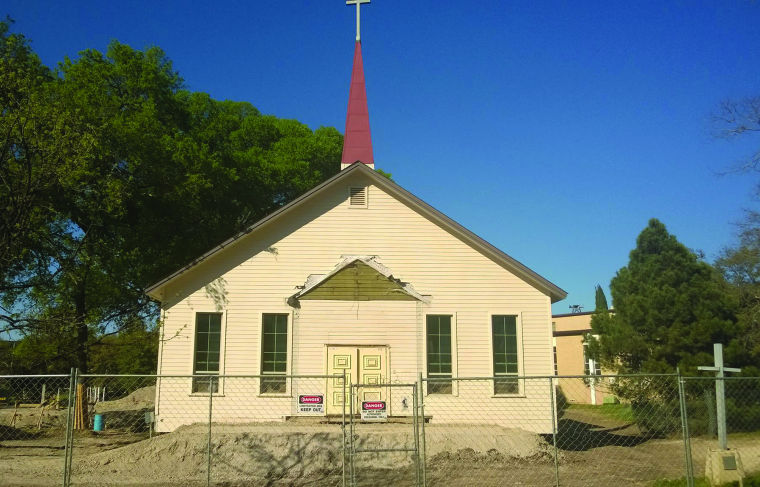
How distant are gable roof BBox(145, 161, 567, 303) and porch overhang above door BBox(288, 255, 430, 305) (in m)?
2.06

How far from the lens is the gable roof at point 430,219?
17.8m

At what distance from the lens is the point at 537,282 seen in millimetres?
18016

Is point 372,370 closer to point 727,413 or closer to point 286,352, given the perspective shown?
point 286,352

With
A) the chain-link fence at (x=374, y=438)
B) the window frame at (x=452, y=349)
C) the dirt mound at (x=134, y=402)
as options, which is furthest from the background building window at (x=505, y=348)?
the dirt mound at (x=134, y=402)

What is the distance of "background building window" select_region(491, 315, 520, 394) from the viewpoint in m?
17.7

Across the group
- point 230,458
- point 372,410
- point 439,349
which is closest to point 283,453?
point 230,458

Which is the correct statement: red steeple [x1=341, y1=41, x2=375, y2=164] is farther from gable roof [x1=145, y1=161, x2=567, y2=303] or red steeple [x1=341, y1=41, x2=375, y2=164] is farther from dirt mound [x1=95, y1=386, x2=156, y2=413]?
dirt mound [x1=95, y1=386, x2=156, y2=413]

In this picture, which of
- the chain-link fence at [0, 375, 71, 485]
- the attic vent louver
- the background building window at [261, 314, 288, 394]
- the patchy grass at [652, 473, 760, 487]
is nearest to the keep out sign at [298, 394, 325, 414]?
the chain-link fence at [0, 375, 71, 485]

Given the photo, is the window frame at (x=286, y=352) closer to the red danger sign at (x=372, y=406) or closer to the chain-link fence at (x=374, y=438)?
the chain-link fence at (x=374, y=438)

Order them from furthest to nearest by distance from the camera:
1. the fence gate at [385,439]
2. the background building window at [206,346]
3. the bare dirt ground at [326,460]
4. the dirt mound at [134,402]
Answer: the dirt mound at [134,402] → the background building window at [206,346] → the bare dirt ground at [326,460] → the fence gate at [385,439]

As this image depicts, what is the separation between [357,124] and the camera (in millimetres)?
22641

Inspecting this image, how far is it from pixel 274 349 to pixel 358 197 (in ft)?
16.3

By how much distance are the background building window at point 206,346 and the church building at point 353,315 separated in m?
0.03

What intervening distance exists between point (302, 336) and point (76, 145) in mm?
7682
